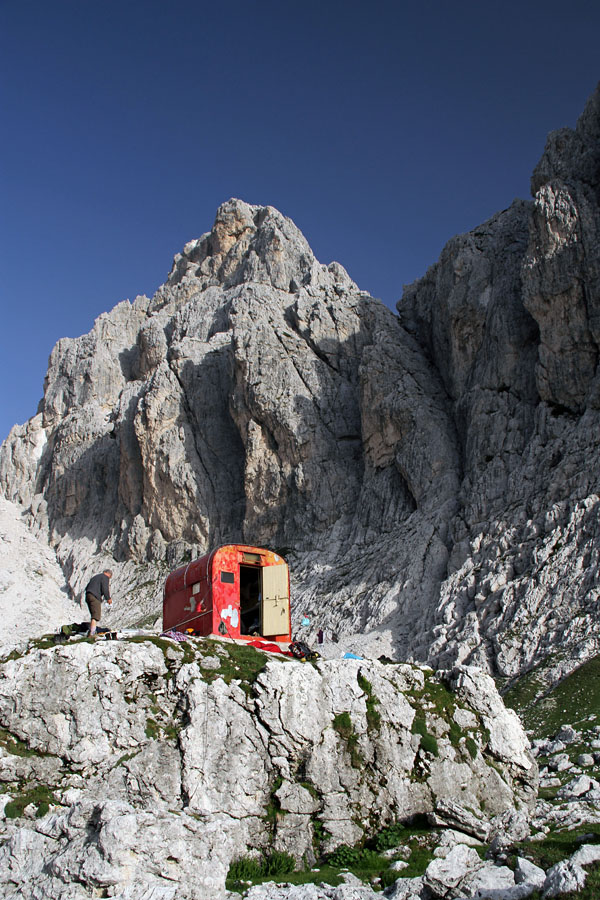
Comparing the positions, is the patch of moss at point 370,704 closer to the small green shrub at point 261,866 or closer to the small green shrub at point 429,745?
the small green shrub at point 429,745

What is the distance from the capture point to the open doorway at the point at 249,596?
27.5 m

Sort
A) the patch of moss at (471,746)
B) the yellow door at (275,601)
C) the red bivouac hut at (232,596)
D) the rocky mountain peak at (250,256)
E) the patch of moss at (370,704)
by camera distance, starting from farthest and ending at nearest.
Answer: the rocky mountain peak at (250,256), the yellow door at (275,601), the red bivouac hut at (232,596), the patch of moss at (471,746), the patch of moss at (370,704)

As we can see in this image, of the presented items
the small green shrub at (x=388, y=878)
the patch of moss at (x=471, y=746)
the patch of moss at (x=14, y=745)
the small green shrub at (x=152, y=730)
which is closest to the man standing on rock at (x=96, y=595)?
the small green shrub at (x=152, y=730)

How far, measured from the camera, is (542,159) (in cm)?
7050

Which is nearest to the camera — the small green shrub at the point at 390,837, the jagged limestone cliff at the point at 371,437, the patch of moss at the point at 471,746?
the small green shrub at the point at 390,837

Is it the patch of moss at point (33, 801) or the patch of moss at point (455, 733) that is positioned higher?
the patch of moss at point (455, 733)

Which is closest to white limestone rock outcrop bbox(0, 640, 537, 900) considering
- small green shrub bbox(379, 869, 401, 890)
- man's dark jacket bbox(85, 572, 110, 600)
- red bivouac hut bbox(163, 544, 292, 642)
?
small green shrub bbox(379, 869, 401, 890)

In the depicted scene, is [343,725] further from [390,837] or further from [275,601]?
[275,601]

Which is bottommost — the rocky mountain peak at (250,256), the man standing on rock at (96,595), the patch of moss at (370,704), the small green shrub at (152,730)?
the small green shrub at (152,730)

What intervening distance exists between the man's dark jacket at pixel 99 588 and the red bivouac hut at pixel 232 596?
12.5ft

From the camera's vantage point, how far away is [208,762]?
18312mm

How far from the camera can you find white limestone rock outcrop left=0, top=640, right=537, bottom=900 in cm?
1524

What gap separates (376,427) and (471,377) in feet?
35.9

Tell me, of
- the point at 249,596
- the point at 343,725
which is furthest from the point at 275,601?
the point at 343,725
